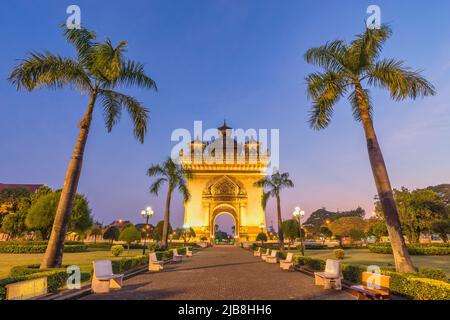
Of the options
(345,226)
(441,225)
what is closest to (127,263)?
(441,225)

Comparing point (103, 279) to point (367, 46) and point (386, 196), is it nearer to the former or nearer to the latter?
point (386, 196)

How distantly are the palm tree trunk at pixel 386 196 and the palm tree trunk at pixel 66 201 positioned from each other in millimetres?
10065

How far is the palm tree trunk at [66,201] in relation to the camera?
362 inches

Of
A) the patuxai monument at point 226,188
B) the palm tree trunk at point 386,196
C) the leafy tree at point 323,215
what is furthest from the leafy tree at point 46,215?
the leafy tree at point 323,215

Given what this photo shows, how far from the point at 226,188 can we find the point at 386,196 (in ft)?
155

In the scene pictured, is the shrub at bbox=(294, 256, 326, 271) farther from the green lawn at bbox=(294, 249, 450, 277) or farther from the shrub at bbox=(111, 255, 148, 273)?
the shrub at bbox=(111, 255, 148, 273)

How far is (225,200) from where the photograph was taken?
181ft

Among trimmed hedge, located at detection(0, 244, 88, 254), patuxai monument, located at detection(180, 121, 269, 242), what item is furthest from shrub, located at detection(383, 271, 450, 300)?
patuxai monument, located at detection(180, 121, 269, 242)

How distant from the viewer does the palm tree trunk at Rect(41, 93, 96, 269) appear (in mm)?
9203

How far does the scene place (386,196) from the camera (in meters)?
9.16

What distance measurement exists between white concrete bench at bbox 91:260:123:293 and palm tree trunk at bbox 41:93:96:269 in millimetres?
1699

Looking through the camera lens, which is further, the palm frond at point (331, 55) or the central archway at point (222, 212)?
the central archway at point (222, 212)

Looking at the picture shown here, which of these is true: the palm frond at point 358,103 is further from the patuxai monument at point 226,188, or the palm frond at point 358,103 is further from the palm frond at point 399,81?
the patuxai monument at point 226,188
